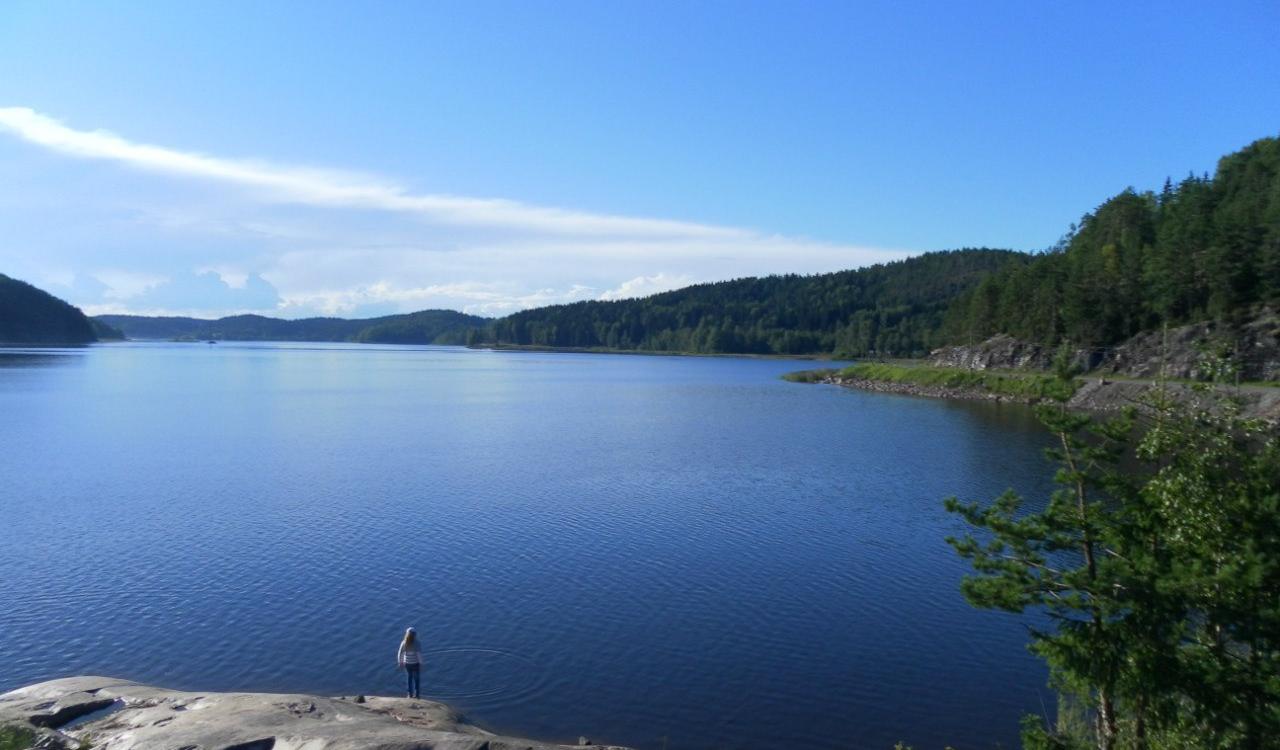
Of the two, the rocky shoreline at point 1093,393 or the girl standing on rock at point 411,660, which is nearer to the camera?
the girl standing on rock at point 411,660

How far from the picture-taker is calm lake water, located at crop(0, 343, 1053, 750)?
1841cm

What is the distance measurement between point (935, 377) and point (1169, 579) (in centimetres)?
9487

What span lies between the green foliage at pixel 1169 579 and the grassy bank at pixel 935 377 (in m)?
63.6

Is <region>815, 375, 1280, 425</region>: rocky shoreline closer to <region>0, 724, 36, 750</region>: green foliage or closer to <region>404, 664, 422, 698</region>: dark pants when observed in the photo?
<region>404, 664, 422, 698</region>: dark pants

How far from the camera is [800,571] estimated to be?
26.7m

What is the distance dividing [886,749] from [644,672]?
18.8 feet

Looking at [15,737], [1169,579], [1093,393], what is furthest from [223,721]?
[1093,393]

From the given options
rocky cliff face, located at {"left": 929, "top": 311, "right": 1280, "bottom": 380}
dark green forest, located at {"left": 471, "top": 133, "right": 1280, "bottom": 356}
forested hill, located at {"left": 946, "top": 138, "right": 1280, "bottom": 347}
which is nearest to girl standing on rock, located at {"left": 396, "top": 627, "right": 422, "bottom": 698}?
rocky cliff face, located at {"left": 929, "top": 311, "right": 1280, "bottom": 380}

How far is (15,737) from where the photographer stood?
42.8 feet

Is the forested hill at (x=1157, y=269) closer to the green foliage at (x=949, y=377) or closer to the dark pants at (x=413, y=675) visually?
the green foliage at (x=949, y=377)

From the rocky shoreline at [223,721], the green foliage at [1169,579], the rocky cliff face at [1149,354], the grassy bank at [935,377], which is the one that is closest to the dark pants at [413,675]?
the rocky shoreline at [223,721]

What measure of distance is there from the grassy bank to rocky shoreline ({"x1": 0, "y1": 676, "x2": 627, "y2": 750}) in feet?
221

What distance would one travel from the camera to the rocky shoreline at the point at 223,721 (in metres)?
13.7

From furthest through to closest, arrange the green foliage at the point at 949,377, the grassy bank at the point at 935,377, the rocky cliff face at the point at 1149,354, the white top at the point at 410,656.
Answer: the grassy bank at the point at 935,377 < the green foliage at the point at 949,377 < the rocky cliff face at the point at 1149,354 < the white top at the point at 410,656
